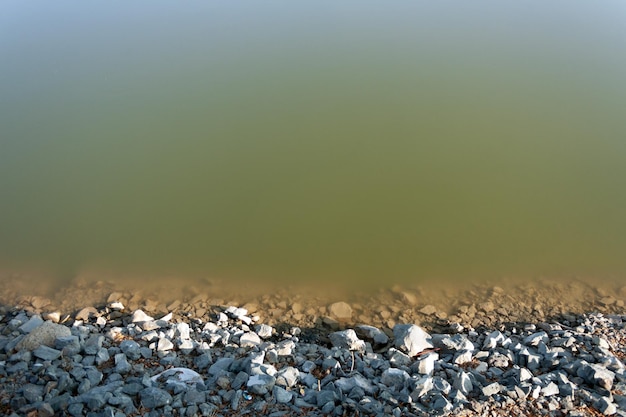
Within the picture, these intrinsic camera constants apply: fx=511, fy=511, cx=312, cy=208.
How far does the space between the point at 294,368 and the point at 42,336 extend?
1724 mm

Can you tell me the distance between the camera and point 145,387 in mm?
2990

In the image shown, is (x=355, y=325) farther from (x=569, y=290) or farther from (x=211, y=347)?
(x=569, y=290)

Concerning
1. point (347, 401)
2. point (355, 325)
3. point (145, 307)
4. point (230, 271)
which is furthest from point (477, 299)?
point (145, 307)

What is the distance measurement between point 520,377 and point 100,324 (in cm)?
300

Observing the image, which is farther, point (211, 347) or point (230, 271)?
point (230, 271)

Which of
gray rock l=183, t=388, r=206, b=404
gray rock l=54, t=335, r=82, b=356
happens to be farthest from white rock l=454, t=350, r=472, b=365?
gray rock l=54, t=335, r=82, b=356

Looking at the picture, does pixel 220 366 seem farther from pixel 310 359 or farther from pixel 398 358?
pixel 398 358

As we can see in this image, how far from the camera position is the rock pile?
2.83 meters

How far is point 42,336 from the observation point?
3438 millimetres

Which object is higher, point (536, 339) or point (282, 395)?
point (536, 339)

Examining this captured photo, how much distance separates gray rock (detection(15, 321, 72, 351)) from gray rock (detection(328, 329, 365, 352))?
1.86 metres

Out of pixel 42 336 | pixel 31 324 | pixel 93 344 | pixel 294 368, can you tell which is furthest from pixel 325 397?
pixel 31 324

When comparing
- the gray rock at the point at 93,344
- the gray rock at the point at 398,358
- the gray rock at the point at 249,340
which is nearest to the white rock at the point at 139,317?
the gray rock at the point at 93,344

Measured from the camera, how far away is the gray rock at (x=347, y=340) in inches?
139
